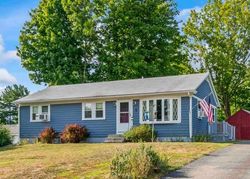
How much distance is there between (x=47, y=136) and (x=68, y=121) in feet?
5.59

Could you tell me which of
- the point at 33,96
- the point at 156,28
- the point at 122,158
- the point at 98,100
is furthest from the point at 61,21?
the point at 122,158

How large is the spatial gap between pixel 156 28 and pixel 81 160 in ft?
87.2

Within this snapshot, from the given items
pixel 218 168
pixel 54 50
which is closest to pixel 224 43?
pixel 54 50

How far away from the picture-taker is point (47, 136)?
28.4 m

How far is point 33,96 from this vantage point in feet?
103

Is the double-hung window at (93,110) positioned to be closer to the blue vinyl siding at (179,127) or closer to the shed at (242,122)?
the blue vinyl siding at (179,127)

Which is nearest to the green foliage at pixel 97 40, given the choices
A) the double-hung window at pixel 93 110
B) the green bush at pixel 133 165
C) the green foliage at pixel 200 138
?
the double-hung window at pixel 93 110

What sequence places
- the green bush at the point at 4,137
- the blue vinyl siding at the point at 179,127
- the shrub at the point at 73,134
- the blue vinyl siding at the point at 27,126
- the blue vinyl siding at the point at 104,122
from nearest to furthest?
the blue vinyl siding at the point at 179,127
the blue vinyl siding at the point at 104,122
the shrub at the point at 73,134
the green bush at the point at 4,137
the blue vinyl siding at the point at 27,126

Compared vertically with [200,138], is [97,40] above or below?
above

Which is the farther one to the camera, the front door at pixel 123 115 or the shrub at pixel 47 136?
the shrub at pixel 47 136

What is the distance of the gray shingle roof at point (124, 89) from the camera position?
26.0 meters

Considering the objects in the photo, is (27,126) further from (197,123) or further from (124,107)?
(197,123)

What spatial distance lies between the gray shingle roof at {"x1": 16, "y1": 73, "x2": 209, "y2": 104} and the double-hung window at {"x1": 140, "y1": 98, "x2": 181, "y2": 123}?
2.26ft

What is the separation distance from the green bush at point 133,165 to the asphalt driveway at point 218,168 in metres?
0.87
